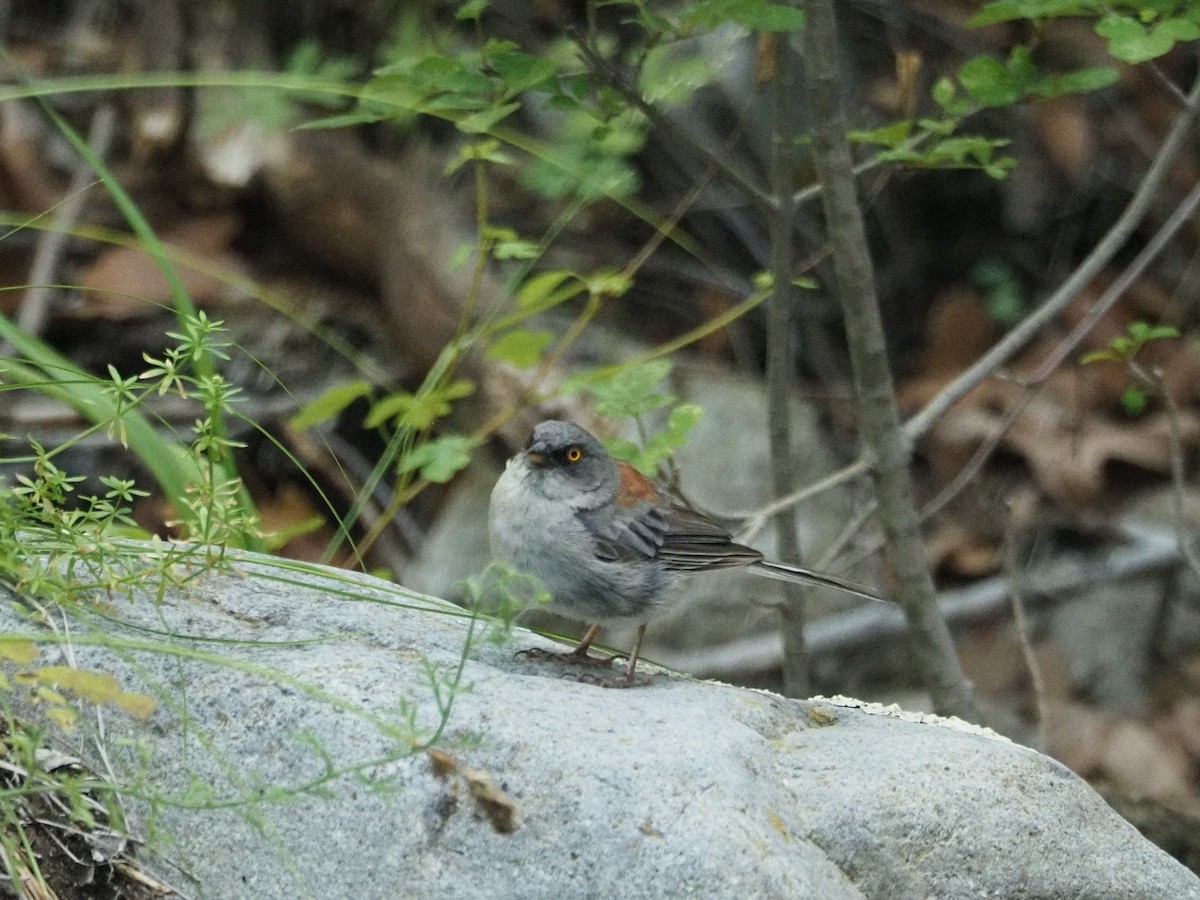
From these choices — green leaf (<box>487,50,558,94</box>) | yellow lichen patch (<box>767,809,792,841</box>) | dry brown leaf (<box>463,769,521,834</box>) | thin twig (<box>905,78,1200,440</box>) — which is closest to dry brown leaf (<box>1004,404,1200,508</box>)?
thin twig (<box>905,78,1200,440</box>)

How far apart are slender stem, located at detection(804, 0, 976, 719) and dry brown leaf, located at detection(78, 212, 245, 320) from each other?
347 cm

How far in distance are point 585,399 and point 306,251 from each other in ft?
6.65

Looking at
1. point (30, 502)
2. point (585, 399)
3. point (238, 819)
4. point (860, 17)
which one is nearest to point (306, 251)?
point (585, 399)

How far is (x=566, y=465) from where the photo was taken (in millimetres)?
3525

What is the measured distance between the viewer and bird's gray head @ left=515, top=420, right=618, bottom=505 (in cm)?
351

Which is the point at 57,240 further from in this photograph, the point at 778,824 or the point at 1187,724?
the point at 778,824

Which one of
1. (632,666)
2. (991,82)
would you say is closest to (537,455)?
(632,666)

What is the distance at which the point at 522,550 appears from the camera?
135 inches

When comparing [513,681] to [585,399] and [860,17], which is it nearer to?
[585,399]

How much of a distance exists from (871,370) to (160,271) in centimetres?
404

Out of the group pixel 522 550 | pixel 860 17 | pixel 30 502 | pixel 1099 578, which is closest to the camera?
pixel 30 502

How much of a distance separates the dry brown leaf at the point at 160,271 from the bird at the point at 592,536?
136 inches

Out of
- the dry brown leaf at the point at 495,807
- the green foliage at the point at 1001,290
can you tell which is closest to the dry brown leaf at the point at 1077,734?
the green foliage at the point at 1001,290

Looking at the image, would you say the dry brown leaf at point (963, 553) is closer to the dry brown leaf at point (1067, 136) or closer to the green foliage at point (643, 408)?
the dry brown leaf at point (1067, 136)
